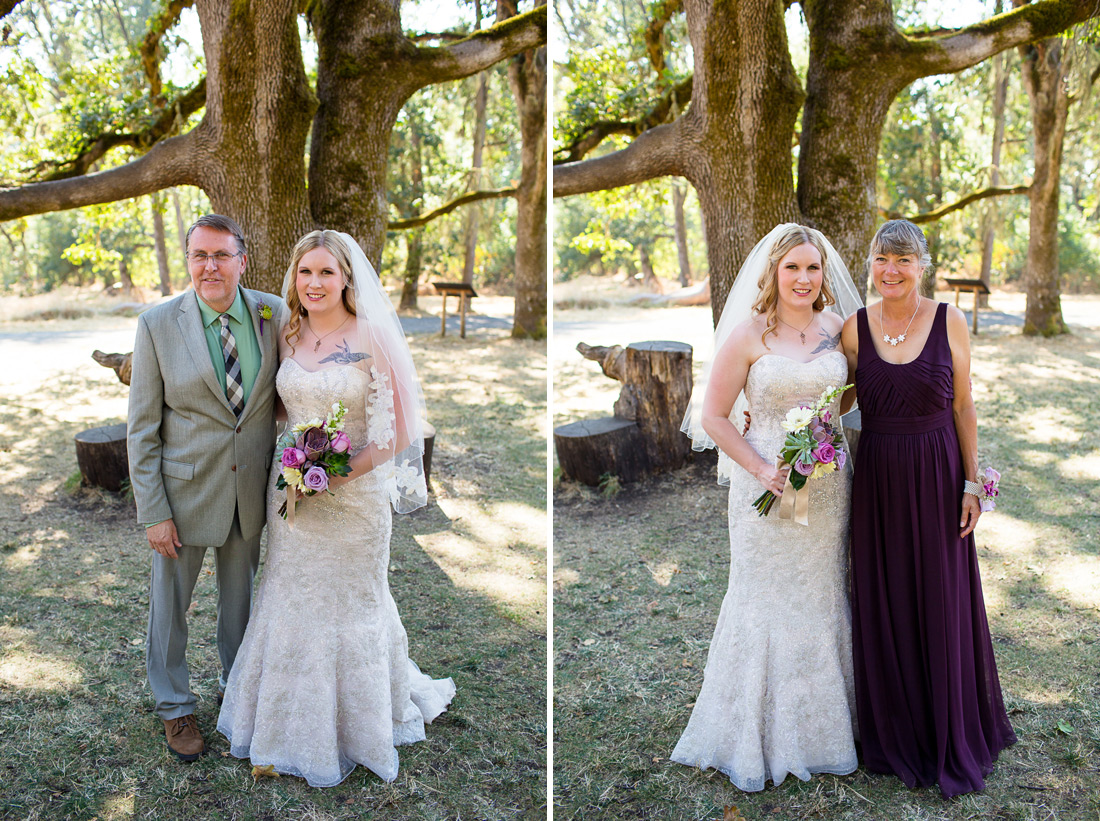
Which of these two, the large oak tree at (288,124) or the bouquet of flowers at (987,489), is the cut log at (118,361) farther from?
the bouquet of flowers at (987,489)

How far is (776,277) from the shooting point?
3502 millimetres

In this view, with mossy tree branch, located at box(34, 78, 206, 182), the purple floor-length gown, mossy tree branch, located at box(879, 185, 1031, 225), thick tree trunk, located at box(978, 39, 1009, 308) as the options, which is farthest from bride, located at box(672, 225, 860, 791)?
thick tree trunk, located at box(978, 39, 1009, 308)

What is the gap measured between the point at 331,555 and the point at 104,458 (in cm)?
456

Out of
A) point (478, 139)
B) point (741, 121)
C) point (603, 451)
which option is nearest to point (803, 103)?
point (741, 121)

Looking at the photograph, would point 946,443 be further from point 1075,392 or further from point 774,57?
point 1075,392

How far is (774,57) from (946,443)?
13.9ft

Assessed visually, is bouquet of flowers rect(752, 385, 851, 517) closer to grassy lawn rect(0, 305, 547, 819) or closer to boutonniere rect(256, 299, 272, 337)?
grassy lawn rect(0, 305, 547, 819)

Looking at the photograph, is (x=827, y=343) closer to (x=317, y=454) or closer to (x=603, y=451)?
(x=317, y=454)

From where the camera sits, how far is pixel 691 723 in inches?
151

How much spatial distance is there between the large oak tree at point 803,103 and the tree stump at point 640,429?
41.3 inches

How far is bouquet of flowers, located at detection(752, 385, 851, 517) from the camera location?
10.5ft

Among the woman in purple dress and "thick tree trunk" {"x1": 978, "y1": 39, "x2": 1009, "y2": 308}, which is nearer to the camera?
the woman in purple dress

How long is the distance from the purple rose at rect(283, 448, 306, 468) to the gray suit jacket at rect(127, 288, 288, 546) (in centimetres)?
39

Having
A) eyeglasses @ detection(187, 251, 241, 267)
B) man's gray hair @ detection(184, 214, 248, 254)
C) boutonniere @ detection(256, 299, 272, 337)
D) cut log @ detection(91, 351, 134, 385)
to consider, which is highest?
man's gray hair @ detection(184, 214, 248, 254)
